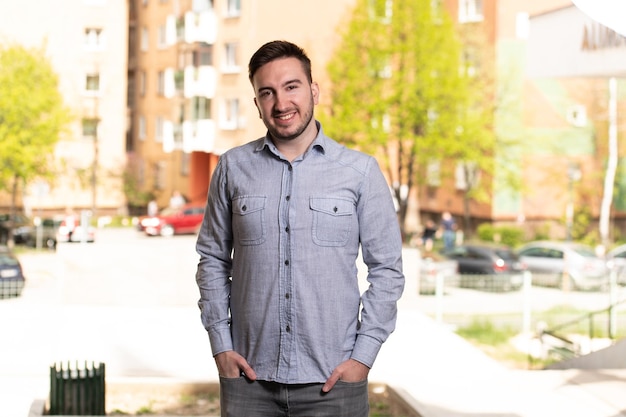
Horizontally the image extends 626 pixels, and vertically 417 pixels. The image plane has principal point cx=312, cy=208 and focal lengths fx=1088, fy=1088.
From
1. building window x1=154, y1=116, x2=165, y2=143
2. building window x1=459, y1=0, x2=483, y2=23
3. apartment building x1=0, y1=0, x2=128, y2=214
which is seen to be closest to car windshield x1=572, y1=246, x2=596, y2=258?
building window x1=459, y1=0, x2=483, y2=23

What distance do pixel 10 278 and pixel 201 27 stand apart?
17827 mm

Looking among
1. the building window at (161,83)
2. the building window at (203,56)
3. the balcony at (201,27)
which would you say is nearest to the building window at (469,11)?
the balcony at (201,27)

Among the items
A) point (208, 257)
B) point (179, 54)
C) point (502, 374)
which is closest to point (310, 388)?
point (208, 257)

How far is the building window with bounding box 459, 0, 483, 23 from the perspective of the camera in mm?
36844

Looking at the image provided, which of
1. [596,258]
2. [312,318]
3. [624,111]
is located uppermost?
[624,111]

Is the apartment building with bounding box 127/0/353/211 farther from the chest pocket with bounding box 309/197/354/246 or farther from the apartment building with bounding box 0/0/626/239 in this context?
the chest pocket with bounding box 309/197/354/246

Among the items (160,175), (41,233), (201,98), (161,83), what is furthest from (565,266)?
(161,83)

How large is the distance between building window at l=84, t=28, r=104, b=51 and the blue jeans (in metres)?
41.5

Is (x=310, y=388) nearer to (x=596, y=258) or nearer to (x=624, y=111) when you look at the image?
(x=596, y=258)

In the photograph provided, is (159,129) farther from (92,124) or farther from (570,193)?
(570,193)

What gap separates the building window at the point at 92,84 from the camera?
42750mm

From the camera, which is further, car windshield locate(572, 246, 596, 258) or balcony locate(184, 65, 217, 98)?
balcony locate(184, 65, 217, 98)

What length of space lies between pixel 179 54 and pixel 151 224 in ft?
28.0

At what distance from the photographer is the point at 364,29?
34.0 m
